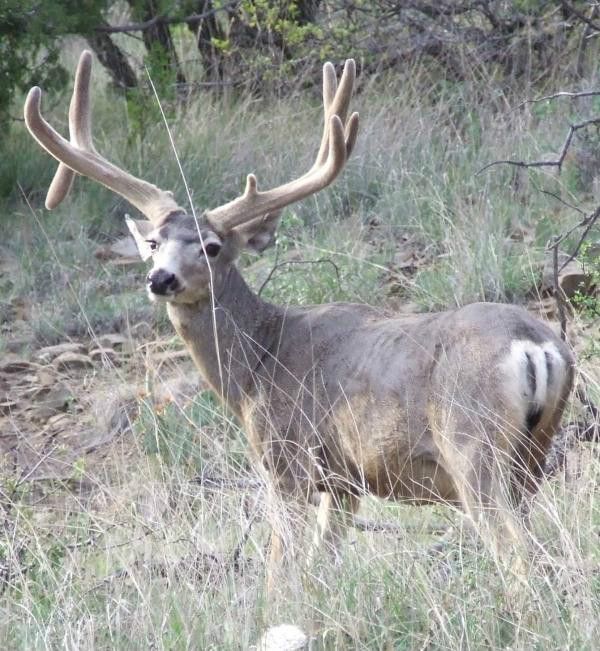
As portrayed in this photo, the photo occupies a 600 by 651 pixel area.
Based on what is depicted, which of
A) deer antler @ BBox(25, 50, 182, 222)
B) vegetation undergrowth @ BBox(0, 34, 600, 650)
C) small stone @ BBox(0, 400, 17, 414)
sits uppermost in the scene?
deer antler @ BBox(25, 50, 182, 222)

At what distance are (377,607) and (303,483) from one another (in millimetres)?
1610

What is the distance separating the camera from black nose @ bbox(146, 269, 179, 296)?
6.15 metres

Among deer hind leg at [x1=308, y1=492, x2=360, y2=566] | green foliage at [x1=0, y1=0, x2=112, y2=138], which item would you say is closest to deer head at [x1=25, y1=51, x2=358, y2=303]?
deer hind leg at [x1=308, y1=492, x2=360, y2=566]

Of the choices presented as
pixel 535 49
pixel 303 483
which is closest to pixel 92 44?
pixel 535 49

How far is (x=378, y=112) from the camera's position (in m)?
11.3

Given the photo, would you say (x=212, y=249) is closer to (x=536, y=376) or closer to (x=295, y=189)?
(x=295, y=189)

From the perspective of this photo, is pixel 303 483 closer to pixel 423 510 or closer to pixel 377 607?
pixel 423 510

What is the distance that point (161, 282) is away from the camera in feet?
20.2

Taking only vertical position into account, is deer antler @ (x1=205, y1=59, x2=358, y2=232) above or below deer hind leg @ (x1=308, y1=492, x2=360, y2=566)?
above

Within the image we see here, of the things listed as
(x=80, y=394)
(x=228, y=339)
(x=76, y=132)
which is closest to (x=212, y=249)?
(x=228, y=339)

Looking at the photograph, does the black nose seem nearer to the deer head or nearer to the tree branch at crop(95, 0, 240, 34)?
the deer head

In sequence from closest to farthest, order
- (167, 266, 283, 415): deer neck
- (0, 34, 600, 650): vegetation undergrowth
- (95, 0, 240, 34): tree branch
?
(0, 34, 600, 650): vegetation undergrowth, (167, 266, 283, 415): deer neck, (95, 0, 240, 34): tree branch

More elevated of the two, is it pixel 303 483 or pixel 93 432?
pixel 303 483

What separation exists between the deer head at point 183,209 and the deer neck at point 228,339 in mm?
98
